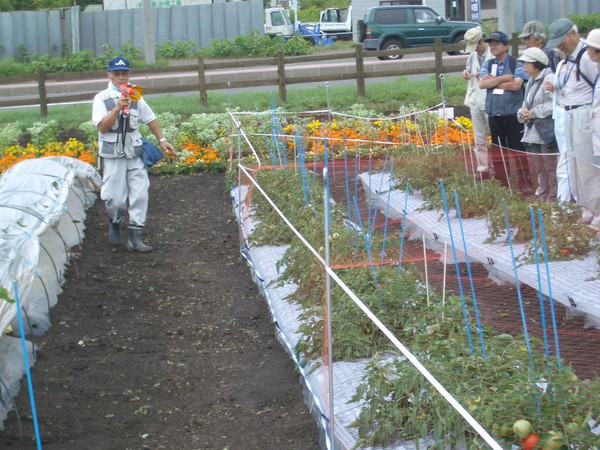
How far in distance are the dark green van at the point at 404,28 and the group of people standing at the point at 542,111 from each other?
17.4 m

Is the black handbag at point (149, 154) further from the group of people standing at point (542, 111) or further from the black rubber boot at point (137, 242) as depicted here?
the group of people standing at point (542, 111)

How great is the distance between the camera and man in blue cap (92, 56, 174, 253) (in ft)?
27.4

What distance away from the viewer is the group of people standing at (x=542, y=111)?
23.0 ft

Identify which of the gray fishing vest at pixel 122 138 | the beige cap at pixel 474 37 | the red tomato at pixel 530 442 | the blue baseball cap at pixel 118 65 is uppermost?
the beige cap at pixel 474 37

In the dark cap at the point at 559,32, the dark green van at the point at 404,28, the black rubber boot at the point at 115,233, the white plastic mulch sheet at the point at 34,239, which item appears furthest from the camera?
the dark green van at the point at 404,28

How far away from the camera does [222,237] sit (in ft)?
30.5

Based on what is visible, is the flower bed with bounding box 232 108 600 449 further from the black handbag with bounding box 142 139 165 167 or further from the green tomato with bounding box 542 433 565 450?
the black handbag with bounding box 142 139 165 167

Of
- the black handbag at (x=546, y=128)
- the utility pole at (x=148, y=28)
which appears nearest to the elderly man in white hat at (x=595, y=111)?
the black handbag at (x=546, y=128)

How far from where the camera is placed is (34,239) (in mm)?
6402

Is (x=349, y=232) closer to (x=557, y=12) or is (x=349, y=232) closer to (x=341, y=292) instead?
(x=341, y=292)

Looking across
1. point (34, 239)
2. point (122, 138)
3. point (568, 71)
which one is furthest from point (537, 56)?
point (34, 239)

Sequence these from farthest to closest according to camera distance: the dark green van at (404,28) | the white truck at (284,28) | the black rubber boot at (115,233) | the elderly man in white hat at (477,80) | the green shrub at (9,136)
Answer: the white truck at (284,28) < the dark green van at (404,28) < the green shrub at (9,136) < the elderly man in white hat at (477,80) < the black rubber boot at (115,233)

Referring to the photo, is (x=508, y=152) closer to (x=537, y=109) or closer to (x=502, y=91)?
(x=537, y=109)

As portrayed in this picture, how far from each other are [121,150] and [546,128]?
3.53m
